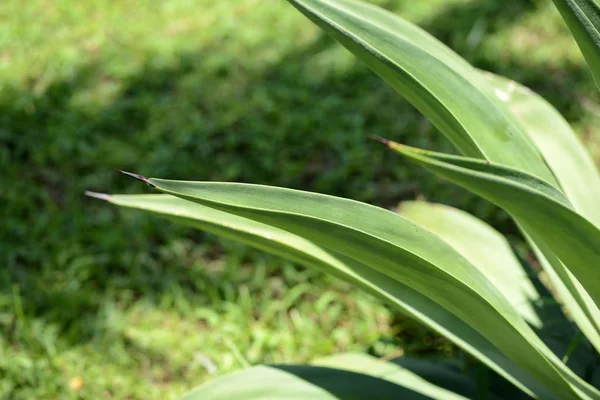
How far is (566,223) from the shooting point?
0.78 meters

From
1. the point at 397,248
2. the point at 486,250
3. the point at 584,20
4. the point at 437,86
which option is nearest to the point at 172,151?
the point at 486,250

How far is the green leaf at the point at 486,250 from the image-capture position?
1360 millimetres

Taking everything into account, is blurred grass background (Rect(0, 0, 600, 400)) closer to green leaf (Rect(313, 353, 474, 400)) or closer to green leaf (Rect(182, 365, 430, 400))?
green leaf (Rect(313, 353, 474, 400))

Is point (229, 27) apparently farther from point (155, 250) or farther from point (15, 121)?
point (155, 250)

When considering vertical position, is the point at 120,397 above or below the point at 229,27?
below

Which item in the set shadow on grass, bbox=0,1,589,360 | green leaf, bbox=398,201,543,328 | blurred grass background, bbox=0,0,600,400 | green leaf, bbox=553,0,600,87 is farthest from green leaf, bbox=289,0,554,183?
shadow on grass, bbox=0,1,589,360

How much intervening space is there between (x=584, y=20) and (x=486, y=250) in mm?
791

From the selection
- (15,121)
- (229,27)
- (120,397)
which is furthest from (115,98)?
(120,397)

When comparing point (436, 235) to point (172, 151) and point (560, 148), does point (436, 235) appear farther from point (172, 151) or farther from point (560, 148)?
point (172, 151)

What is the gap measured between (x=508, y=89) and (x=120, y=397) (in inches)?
50.5

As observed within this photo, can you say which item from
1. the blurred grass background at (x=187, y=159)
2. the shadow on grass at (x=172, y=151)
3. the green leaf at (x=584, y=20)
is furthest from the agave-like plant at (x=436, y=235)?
the shadow on grass at (x=172, y=151)

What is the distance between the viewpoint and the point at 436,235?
920 millimetres

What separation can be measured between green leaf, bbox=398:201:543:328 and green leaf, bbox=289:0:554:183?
15.7 inches

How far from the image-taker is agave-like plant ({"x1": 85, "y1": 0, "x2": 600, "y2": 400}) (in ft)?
2.52
